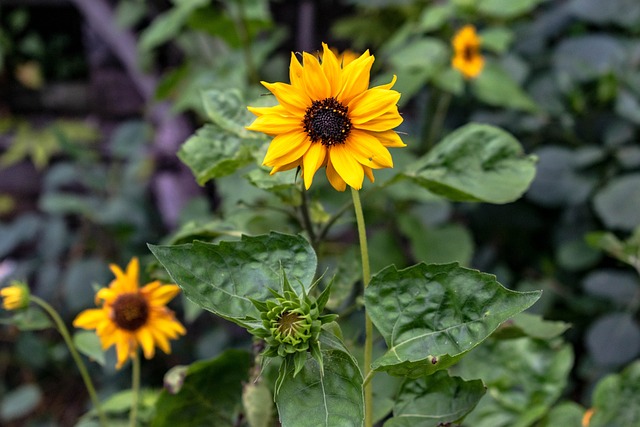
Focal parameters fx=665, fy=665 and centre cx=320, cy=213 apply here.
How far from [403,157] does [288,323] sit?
0.63 meters

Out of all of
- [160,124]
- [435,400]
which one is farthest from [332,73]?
[160,124]

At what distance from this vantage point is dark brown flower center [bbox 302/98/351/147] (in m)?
0.49

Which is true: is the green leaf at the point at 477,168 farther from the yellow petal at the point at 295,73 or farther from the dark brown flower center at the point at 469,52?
the dark brown flower center at the point at 469,52

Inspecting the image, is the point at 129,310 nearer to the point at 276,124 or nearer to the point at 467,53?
the point at 276,124

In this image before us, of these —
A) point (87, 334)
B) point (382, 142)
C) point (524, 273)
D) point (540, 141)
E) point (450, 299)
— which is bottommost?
point (524, 273)

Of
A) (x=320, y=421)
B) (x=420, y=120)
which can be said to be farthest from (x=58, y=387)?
(x=320, y=421)

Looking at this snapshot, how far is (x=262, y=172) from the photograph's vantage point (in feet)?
1.98

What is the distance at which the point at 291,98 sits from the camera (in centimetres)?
49

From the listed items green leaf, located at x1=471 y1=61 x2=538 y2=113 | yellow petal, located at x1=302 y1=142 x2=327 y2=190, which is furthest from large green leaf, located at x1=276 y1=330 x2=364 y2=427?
green leaf, located at x1=471 y1=61 x2=538 y2=113

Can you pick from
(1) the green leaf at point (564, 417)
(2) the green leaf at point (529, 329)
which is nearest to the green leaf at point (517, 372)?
(1) the green leaf at point (564, 417)

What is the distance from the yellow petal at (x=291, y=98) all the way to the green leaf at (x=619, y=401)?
17.5 inches

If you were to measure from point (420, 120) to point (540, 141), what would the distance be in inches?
11.0

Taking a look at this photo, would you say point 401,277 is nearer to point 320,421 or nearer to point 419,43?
point 320,421

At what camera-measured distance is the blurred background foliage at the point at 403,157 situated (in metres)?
1.31
